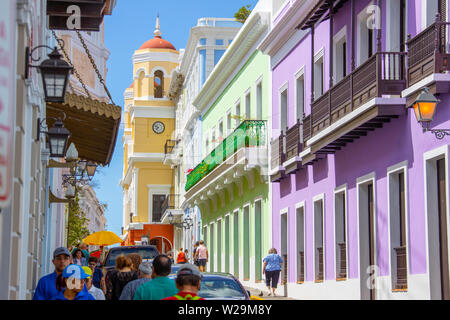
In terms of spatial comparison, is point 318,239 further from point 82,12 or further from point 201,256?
point 201,256

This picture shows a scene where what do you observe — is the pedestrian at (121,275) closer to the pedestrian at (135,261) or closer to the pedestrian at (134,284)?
the pedestrian at (135,261)

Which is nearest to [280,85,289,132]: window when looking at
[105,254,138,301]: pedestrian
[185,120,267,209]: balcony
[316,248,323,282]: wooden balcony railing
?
[185,120,267,209]: balcony

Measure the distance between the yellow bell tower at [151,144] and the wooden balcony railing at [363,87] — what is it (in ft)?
130

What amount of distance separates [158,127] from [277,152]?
124ft

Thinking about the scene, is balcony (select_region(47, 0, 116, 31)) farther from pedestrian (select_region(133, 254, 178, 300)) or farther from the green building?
the green building

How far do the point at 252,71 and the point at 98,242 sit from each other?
8188 mm

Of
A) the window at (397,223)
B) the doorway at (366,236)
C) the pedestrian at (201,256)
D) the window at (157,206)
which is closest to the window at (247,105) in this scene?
the pedestrian at (201,256)

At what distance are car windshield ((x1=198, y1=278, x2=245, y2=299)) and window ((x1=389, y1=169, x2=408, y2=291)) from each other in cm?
439

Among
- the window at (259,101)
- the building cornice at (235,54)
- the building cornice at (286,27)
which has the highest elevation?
the building cornice at (235,54)

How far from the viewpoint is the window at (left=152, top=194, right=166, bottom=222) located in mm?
60719

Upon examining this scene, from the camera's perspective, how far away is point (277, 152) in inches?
983

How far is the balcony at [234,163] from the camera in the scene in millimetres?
27453

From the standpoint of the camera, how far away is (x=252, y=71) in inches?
1206

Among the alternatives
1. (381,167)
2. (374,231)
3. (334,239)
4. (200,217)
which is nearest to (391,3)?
(381,167)
